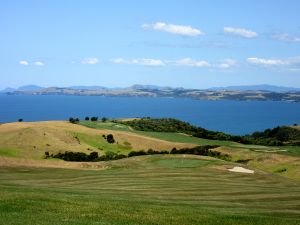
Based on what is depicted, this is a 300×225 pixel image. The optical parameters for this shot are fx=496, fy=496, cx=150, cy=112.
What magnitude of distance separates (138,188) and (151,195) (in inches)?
125

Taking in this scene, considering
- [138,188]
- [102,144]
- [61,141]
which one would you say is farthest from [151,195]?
[102,144]

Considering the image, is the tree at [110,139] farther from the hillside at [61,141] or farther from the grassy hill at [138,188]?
the grassy hill at [138,188]

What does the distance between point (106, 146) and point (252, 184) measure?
1638 inches

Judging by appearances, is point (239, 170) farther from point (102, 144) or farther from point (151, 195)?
point (102, 144)

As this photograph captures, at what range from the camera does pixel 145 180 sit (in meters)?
38.7

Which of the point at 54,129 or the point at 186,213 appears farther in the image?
the point at 54,129

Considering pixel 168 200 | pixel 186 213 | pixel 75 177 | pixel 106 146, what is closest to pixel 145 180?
pixel 75 177

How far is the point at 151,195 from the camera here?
31516mm

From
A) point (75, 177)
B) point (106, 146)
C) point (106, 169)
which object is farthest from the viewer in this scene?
point (106, 146)

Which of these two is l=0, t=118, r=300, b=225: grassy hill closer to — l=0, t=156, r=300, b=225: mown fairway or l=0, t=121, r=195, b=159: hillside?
l=0, t=156, r=300, b=225: mown fairway

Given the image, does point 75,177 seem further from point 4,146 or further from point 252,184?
point 4,146

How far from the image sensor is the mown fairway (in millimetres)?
21328

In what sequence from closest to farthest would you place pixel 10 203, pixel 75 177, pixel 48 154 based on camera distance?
pixel 10 203
pixel 75 177
pixel 48 154

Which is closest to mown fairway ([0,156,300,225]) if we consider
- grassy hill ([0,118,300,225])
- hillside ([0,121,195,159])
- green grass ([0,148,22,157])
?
grassy hill ([0,118,300,225])
